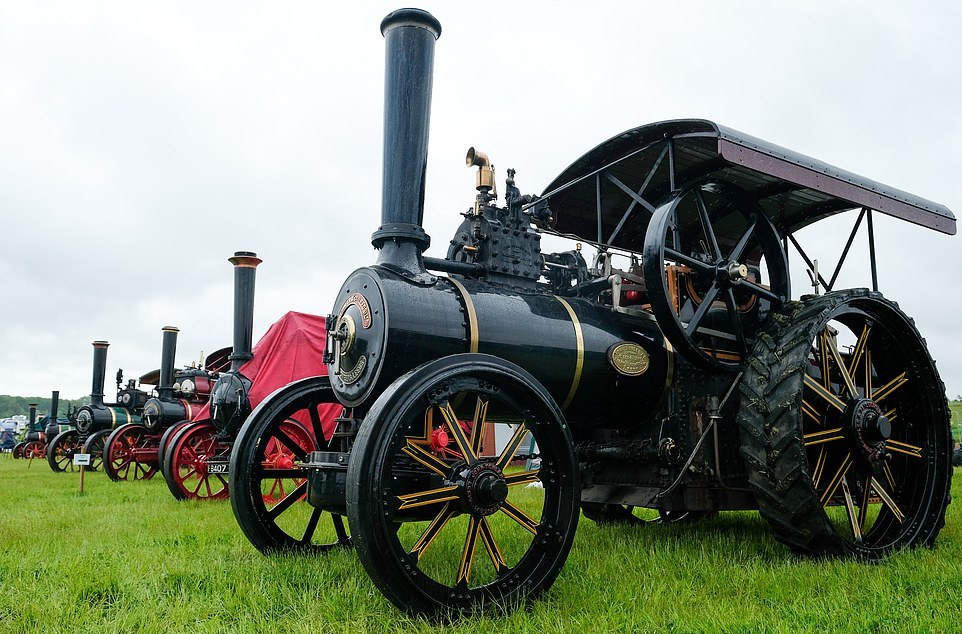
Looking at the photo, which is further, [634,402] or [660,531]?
[660,531]

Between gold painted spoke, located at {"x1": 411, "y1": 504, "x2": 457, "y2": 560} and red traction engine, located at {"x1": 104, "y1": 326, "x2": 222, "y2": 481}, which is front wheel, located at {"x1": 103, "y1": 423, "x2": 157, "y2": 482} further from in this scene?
gold painted spoke, located at {"x1": 411, "y1": 504, "x2": 457, "y2": 560}

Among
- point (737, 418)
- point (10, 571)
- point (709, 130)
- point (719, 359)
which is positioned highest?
point (709, 130)

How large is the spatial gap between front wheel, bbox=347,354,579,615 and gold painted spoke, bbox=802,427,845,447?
1.54 meters

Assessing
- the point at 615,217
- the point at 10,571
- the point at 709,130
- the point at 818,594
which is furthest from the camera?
the point at 615,217

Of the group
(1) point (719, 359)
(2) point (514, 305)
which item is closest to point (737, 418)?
(1) point (719, 359)

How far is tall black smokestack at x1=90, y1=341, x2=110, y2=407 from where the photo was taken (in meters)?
14.1

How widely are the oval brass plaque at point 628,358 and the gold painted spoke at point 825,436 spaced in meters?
0.88

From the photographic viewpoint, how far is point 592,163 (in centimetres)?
450

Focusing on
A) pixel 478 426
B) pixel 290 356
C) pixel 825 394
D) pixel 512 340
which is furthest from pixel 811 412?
pixel 290 356

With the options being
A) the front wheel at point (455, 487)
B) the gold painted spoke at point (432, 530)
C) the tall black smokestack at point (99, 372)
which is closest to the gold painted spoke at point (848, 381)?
the front wheel at point (455, 487)

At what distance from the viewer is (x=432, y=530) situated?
263 cm

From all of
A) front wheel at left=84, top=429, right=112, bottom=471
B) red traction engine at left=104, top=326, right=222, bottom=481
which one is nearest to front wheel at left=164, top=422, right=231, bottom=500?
red traction engine at left=104, top=326, right=222, bottom=481

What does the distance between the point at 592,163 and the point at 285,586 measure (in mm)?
2913

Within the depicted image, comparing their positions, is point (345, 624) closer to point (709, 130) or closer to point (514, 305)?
point (514, 305)
